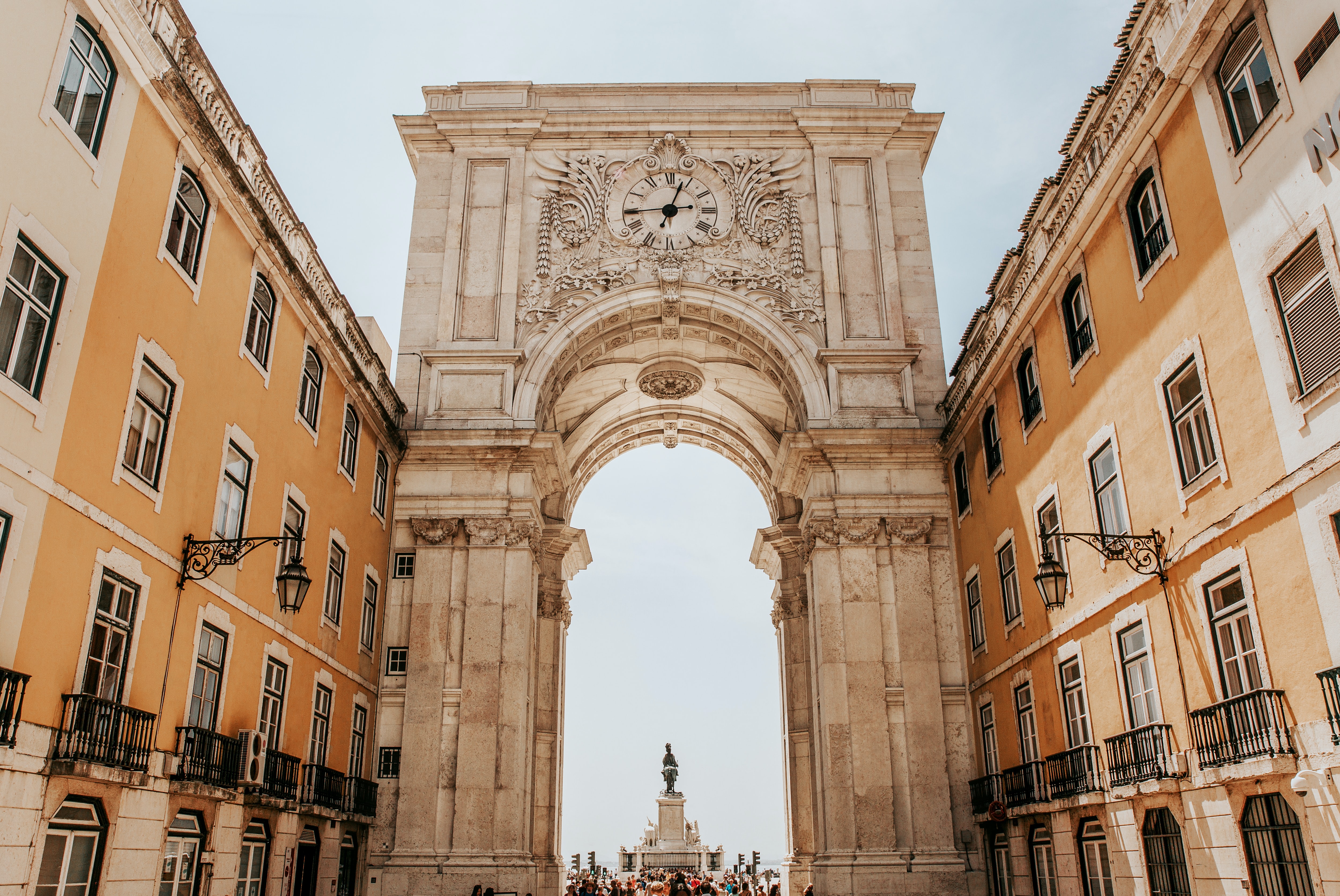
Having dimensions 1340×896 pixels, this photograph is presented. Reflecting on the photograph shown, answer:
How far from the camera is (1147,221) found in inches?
605

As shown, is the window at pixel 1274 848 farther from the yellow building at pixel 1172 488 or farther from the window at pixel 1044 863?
the window at pixel 1044 863

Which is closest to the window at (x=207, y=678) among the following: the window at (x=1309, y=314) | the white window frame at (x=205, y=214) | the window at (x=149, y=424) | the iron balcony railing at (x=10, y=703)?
the window at (x=149, y=424)

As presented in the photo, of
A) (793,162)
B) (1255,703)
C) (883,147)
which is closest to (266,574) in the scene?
(1255,703)

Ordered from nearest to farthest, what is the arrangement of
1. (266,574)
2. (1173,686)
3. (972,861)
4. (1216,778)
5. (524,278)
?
1. (1216,778)
2. (1173,686)
3. (266,574)
4. (972,861)
5. (524,278)

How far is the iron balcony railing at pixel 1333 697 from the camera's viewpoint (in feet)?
34.6

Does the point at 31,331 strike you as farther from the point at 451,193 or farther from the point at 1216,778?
the point at 451,193

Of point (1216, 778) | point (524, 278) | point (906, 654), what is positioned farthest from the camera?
point (524, 278)

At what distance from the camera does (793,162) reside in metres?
29.7

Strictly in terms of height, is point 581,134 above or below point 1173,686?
above

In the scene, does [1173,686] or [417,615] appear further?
[417,615]

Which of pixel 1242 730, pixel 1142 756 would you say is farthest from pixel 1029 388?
pixel 1242 730

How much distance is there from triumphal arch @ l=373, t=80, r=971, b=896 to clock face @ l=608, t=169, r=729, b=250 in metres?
0.07

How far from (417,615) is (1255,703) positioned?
17886mm

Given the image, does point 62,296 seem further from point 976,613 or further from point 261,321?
point 976,613
